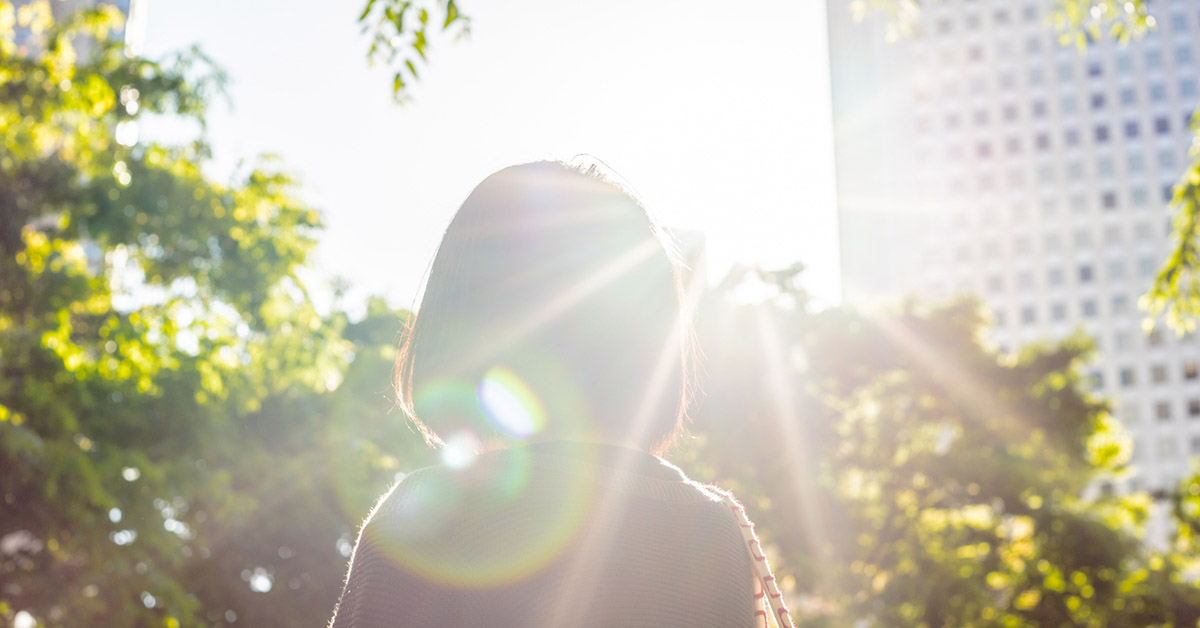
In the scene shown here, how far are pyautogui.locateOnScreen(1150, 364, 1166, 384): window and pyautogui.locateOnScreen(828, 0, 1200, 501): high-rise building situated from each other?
96 mm

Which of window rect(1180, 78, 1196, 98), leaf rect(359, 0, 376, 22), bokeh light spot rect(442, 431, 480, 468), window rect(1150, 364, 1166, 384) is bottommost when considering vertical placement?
window rect(1150, 364, 1166, 384)

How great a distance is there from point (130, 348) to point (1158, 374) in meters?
101

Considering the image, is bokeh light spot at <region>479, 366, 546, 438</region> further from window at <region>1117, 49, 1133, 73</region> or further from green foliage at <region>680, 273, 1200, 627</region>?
window at <region>1117, 49, 1133, 73</region>

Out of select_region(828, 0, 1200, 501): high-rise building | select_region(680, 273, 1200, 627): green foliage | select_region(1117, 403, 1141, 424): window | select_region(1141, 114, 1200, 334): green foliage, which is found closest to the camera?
select_region(1141, 114, 1200, 334): green foliage

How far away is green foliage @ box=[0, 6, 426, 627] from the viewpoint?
9.23 metres

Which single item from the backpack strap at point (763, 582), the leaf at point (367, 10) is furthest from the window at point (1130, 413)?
the backpack strap at point (763, 582)

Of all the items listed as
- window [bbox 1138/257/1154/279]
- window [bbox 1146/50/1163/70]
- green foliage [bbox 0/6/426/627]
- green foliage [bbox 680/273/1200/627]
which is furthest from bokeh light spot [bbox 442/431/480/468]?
window [bbox 1146/50/1163/70]

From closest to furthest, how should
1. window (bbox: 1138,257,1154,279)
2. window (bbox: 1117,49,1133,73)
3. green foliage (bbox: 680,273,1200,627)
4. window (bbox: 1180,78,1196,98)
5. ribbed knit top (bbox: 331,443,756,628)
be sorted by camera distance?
ribbed knit top (bbox: 331,443,756,628), green foliage (bbox: 680,273,1200,627), window (bbox: 1180,78,1196,98), window (bbox: 1138,257,1154,279), window (bbox: 1117,49,1133,73)

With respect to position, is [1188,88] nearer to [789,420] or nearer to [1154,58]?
[1154,58]

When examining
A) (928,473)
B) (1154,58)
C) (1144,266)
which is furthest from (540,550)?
(1154,58)

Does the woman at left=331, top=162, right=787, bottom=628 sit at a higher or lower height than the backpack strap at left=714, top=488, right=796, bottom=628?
higher

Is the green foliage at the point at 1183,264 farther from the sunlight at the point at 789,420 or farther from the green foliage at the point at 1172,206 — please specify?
the sunlight at the point at 789,420

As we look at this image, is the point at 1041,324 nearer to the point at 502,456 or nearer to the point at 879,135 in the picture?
the point at 879,135

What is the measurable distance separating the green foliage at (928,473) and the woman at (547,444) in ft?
48.3
